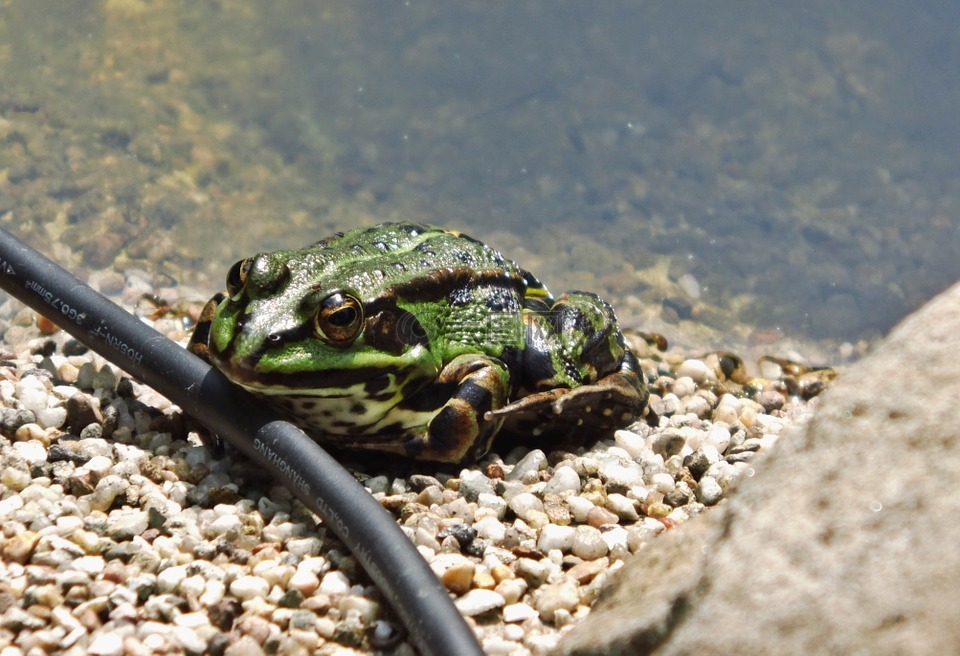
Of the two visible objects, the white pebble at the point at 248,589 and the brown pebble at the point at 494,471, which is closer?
the white pebble at the point at 248,589

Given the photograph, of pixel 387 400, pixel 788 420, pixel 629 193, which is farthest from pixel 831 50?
pixel 387 400

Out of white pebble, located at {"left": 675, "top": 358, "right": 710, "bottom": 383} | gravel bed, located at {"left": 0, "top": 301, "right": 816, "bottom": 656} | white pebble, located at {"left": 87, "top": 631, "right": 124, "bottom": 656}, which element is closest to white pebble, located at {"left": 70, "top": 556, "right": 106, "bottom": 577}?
gravel bed, located at {"left": 0, "top": 301, "right": 816, "bottom": 656}

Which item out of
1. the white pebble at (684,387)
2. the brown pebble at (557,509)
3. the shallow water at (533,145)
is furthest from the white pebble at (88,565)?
the shallow water at (533,145)

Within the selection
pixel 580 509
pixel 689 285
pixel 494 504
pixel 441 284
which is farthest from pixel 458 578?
pixel 689 285

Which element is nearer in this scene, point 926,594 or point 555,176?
point 926,594

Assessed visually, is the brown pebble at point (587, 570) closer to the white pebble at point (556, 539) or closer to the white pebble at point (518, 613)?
the white pebble at point (556, 539)

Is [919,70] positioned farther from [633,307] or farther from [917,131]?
[633,307]

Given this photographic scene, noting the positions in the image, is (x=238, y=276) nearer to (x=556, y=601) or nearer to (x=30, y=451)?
(x=30, y=451)
